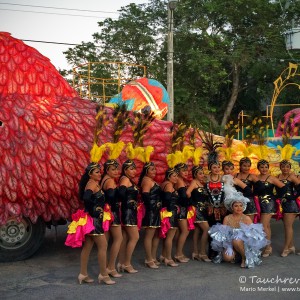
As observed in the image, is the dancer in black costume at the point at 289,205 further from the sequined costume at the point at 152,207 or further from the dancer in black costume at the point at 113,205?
the dancer in black costume at the point at 113,205

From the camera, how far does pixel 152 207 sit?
536 centimetres

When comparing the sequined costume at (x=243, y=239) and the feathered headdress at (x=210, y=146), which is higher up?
the feathered headdress at (x=210, y=146)

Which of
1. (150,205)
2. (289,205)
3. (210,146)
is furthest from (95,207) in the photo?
(289,205)

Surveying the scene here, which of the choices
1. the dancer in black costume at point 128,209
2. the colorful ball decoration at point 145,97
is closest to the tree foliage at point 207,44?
the colorful ball decoration at point 145,97

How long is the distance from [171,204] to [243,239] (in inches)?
35.2

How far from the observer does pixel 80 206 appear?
5680mm

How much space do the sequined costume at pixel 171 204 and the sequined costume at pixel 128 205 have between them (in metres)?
0.44

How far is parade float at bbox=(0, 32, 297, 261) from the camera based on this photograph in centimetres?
537

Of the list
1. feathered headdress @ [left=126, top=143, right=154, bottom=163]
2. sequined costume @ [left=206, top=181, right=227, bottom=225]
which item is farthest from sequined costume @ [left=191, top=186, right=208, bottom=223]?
feathered headdress @ [left=126, top=143, right=154, bottom=163]

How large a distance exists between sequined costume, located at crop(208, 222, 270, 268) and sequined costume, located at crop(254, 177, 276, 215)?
447mm

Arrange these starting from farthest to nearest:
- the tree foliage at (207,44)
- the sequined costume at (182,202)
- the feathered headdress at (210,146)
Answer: the tree foliage at (207,44)
the feathered headdress at (210,146)
the sequined costume at (182,202)

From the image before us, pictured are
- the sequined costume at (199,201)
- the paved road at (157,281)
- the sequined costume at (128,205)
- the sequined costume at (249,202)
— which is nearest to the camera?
the paved road at (157,281)

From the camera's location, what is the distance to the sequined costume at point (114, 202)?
4.90 metres

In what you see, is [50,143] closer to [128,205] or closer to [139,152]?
[139,152]
